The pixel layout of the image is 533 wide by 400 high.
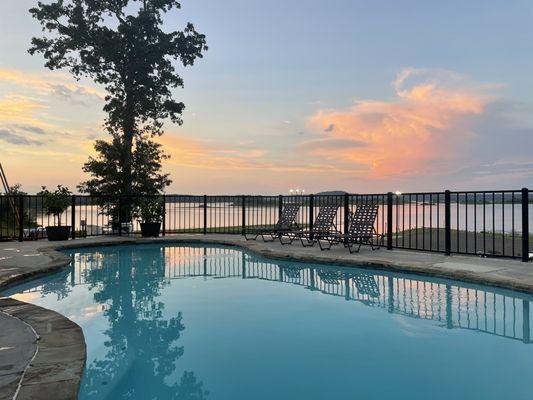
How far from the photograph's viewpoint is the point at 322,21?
11930 millimetres

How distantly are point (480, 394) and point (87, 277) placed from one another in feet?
19.3

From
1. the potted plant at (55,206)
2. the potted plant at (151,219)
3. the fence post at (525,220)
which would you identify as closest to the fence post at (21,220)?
the potted plant at (55,206)

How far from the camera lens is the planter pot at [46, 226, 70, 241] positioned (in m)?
10.7

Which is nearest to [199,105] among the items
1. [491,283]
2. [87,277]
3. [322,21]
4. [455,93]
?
[322,21]

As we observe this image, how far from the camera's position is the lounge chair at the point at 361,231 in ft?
27.0

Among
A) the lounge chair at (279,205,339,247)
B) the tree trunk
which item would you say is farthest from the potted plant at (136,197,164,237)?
the lounge chair at (279,205,339,247)

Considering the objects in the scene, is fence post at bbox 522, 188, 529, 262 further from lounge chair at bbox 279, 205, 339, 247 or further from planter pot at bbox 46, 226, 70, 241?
planter pot at bbox 46, 226, 70, 241

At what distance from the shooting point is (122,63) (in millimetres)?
15250

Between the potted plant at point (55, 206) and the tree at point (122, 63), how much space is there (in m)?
3.40

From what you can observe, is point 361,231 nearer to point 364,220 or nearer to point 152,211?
point 364,220

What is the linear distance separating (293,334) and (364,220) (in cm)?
535

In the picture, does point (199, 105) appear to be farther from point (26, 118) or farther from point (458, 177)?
point (458, 177)

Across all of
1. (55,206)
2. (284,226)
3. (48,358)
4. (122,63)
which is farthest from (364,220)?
(122,63)

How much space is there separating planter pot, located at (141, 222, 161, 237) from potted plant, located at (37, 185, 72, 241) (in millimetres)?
1984
